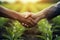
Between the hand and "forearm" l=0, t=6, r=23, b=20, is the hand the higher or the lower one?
the lower one

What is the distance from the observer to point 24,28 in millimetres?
2719

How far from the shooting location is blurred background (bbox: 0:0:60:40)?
8.79 feet

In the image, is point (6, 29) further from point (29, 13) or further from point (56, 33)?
point (56, 33)

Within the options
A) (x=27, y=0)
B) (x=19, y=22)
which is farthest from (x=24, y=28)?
(x=27, y=0)

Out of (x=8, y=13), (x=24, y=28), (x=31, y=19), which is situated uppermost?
(x=8, y=13)

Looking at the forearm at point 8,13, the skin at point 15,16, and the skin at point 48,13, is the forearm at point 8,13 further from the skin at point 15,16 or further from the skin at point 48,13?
the skin at point 48,13

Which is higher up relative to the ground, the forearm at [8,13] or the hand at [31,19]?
the forearm at [8,13]

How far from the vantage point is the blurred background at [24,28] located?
2.68 m

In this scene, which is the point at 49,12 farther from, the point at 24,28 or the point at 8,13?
the point at 8,13

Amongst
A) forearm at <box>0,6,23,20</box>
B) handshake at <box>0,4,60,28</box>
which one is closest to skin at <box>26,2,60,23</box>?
handshake at <box>0,4,60,28</box>

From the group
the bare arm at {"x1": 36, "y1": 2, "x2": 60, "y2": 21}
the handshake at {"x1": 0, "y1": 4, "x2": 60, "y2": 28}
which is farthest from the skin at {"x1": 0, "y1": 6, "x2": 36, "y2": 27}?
the bare arm at {"x1": 36, "y1": 2, "x2": 60, "y2": 21}

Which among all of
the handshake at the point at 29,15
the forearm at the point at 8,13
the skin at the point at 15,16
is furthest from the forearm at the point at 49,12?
the forearm at the point at 8,13

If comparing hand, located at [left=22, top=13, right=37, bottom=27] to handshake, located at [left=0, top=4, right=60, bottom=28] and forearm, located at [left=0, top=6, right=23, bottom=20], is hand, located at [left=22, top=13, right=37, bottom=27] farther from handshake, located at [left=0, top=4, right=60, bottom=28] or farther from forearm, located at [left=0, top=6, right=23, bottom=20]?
forearm, located at [left=0, top=6, right=23, bottom=20]

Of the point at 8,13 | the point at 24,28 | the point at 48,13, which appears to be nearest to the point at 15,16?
the point at 8,13
